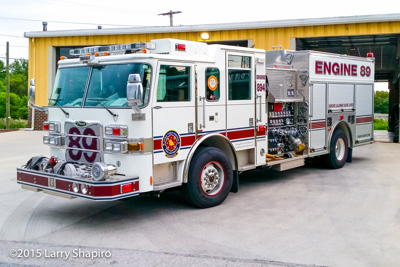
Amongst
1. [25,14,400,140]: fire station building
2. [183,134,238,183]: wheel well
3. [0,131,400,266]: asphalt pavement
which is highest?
[25,14,400,140]: fire station building

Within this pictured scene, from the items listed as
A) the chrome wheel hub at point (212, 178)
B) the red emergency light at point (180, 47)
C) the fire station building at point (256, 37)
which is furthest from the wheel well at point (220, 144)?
the fire station building at point (256, 37)

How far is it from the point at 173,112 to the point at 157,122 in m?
0.37

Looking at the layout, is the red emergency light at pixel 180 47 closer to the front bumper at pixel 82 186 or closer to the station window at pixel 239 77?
the station window at pixel 239 77

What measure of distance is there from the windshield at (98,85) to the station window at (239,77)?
1831mm

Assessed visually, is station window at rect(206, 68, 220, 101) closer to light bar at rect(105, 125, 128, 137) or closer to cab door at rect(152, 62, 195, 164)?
cab door at rect(152, 62, 195, 164)

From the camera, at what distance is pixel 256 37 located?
1884 cm

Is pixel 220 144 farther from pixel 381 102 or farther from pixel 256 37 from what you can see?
pixel 381 102

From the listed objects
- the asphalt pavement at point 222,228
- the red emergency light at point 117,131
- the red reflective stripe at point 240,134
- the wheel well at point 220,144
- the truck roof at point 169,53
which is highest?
the truck roof at point 169,53

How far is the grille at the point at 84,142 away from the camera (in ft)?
22.0

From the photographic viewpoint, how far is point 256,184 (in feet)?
31.3

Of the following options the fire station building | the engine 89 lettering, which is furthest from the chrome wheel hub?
the fire station building

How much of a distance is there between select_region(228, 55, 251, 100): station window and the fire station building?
→ 6.96 metres

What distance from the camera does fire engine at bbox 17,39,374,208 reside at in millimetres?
6398

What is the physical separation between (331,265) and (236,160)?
10.6 ft
